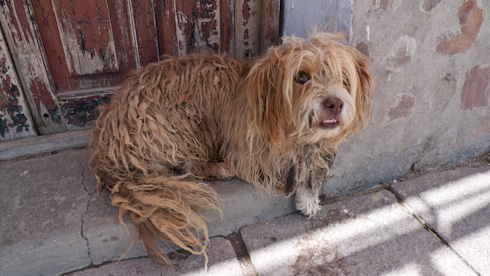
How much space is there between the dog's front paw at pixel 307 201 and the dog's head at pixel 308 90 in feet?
1.74

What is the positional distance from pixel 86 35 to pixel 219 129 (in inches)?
46.1

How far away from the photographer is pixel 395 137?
2363 millimetres

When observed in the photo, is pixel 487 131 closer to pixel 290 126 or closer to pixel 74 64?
pixel 290 126

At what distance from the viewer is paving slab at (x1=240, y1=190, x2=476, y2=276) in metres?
1.86

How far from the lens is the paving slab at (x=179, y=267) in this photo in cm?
180

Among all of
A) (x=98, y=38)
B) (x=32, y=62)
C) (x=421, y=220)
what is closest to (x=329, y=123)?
(x=421, y=220)

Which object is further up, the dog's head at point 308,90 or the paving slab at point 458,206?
the dog's head at point 308,90

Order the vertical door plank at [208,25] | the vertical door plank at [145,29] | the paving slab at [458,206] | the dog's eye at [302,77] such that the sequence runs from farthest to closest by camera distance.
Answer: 1. the vertical door plank at [208,25]
2. the vertical door plank at [145,29]
3. the paving slab at [458,206]
4. the dog's eye at [302,77]

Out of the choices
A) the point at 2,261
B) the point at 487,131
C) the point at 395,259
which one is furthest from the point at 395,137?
the point at 2,261

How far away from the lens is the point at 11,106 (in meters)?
2.31

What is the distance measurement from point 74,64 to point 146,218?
1.35 m

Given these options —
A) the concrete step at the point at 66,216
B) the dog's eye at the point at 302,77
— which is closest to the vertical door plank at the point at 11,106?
the concrete step at the point at 66,216

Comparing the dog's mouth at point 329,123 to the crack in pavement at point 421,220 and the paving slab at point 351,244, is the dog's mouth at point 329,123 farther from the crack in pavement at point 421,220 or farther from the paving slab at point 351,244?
the crack in pavement at point 421,220

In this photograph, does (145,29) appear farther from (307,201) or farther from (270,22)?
(307,201)
